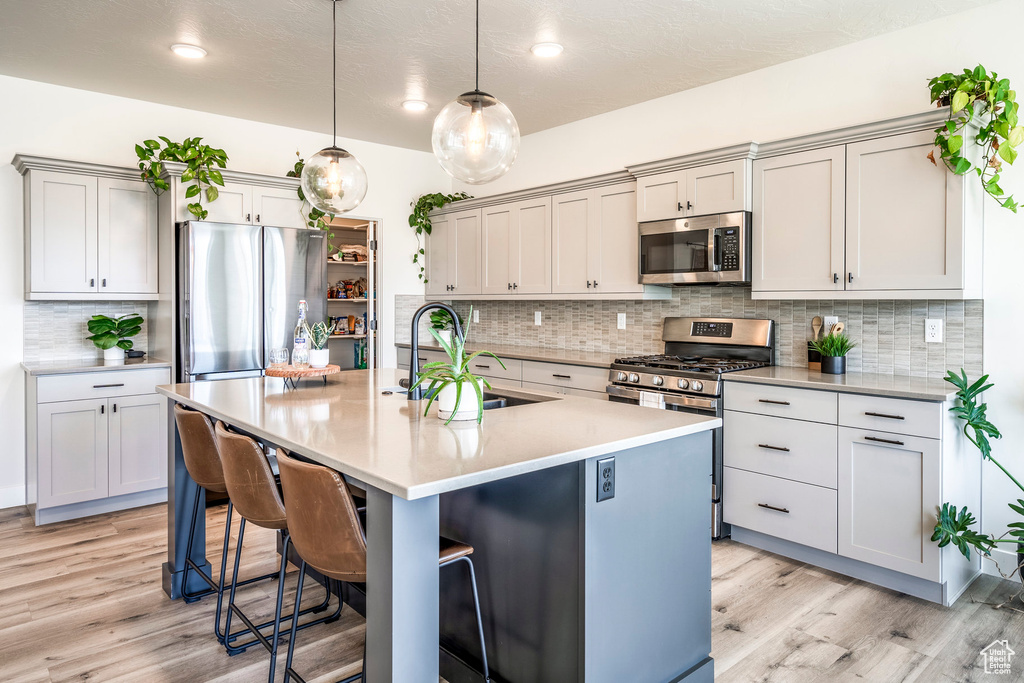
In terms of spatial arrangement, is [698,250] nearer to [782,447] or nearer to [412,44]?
[782,447]

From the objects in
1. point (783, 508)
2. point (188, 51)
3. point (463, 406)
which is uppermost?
point (188, 51)

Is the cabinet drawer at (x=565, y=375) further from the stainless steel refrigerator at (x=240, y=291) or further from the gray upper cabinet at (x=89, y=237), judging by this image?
the gray upper cabinet at (x=89, y=237)

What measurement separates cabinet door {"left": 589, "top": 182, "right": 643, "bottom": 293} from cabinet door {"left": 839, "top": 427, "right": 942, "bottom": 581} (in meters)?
1.71

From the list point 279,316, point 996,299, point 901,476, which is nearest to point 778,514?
point 901,476

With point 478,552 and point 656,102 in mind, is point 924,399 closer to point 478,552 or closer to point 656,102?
point 478,552

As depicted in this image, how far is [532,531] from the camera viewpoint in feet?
6.15

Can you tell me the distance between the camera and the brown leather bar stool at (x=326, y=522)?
5.09 ft

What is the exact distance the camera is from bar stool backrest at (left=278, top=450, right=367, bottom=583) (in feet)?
5.08

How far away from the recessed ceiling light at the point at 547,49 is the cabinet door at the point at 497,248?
5.25ft

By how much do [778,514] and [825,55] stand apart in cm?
252

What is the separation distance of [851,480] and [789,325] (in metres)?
1.06

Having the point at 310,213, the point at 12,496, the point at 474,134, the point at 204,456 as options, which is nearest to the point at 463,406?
the point at 474,134

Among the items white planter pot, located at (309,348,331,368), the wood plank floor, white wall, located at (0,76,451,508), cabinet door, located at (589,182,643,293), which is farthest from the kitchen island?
white wall, located at (0,76,451,508)

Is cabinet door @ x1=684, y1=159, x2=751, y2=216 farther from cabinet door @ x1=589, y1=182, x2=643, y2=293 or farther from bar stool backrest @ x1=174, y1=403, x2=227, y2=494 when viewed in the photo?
bar stool backrest @ x1=174, y1=403, x2=227, y2=494
